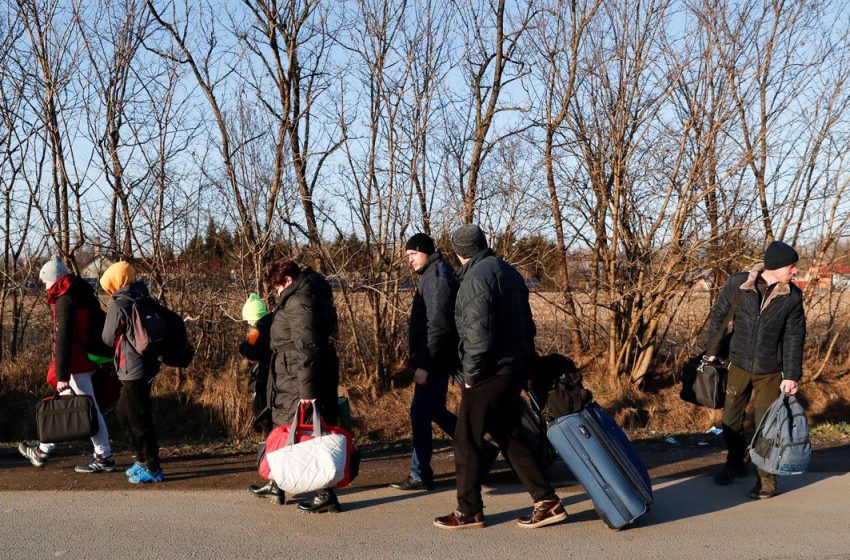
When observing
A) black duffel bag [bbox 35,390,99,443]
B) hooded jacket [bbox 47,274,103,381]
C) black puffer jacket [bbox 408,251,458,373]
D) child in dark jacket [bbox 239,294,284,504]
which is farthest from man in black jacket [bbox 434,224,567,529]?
hooded jacket [bbox 47,274,103,381]

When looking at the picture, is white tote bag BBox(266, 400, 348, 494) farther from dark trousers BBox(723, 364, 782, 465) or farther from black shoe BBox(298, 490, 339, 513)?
dark trousers BBox(723, 364, 782, 465)

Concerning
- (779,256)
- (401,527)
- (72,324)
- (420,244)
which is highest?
(420,244)

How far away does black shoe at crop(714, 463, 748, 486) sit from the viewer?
5.71 metres

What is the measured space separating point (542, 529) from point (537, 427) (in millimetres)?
622

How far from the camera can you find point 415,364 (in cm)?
544

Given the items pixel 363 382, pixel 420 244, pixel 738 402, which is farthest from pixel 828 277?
pixel 420 244

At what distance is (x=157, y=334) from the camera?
18.7ft

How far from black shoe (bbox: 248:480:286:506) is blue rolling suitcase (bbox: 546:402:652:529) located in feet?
5.91

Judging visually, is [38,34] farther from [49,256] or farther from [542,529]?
[542,529]

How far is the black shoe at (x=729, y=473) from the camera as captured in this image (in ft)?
18.7

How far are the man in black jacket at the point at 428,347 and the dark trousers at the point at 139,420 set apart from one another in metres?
1.71

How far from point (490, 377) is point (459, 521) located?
88cm

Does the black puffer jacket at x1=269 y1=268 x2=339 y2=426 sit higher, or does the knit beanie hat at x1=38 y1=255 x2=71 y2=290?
the knit beanie hat at x1=38 y1=255 x2=71 y2=290

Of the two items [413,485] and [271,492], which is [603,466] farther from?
[271,492]
